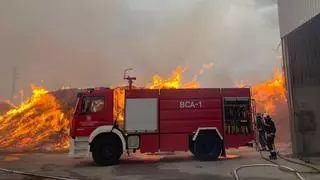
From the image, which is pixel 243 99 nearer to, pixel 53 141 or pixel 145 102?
pixel 145 102

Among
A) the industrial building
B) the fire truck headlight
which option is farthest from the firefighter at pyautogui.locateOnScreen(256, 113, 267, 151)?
the fire truck headlight

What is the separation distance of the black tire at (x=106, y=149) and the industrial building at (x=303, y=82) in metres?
7.33

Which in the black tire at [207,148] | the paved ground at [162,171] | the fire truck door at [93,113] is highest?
the fire truck door at [93,113]

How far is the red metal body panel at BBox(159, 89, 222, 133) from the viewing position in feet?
46.9

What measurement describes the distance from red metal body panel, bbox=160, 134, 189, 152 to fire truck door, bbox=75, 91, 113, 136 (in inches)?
84.8

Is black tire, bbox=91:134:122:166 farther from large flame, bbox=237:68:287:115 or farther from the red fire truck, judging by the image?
large flame, bbox=237:68:287:115

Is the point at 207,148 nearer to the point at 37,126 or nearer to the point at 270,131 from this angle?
the point at 270,131

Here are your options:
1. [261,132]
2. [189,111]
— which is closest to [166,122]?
[189,111]

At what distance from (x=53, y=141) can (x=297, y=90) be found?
19.2 meters

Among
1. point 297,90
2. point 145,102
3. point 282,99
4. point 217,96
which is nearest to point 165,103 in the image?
point 145,102

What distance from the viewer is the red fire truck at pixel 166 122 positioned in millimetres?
13828

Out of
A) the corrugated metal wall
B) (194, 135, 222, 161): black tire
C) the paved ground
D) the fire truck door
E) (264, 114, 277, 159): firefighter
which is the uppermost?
the corrugated metal wall

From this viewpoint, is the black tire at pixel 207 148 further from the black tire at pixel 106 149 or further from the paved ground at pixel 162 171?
the black tire at pixel 106 149

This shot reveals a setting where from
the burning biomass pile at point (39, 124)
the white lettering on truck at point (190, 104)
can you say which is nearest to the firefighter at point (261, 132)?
the white lettering on truck at point (190, 104)
